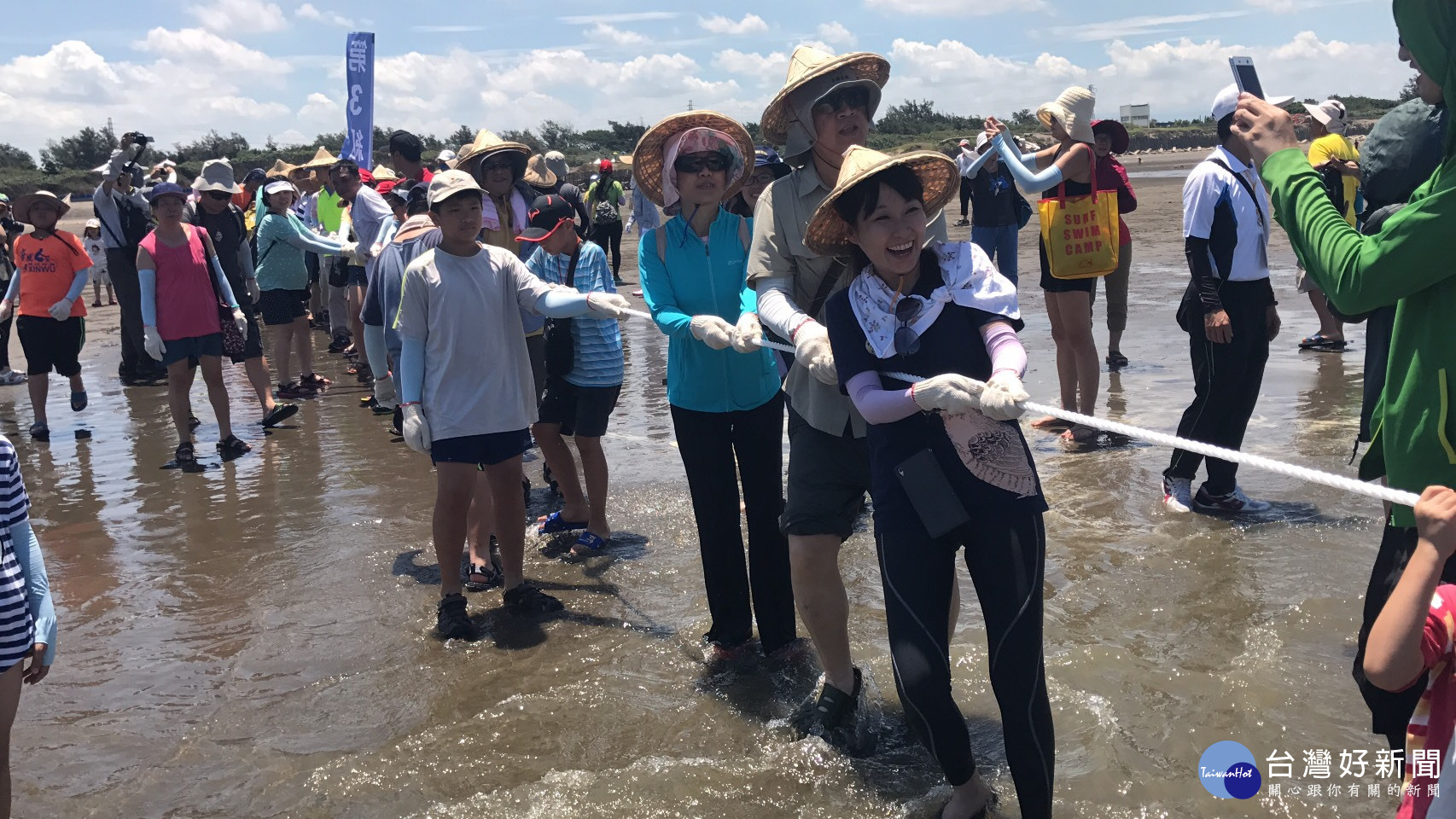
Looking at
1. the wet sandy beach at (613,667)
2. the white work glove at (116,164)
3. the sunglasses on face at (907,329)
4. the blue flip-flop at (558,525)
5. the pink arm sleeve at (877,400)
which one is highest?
the white work glove at (116,164)

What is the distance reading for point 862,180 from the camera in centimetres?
321

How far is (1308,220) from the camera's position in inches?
100

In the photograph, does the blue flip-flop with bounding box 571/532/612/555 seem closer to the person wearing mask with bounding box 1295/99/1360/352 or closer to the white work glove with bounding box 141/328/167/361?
the person wearing mask with bounding box 1295/99/1360/352

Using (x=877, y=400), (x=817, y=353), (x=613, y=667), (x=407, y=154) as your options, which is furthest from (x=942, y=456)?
(x=407, y=154)

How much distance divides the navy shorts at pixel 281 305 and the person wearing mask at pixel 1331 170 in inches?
334

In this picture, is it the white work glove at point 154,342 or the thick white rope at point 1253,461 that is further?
the white work glove at point 154,342

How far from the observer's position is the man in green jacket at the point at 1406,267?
92.3 inches

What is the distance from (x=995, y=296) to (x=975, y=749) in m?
1.67

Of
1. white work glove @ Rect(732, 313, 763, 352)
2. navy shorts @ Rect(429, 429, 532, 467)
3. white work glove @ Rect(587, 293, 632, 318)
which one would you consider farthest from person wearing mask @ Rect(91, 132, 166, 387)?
white work glove @ Rect(732, 313, 763, 352)

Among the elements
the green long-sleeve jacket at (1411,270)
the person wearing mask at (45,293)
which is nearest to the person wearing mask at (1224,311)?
the green long-sleeve jacket at (1411,270)

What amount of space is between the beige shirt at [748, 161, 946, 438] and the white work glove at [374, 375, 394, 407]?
8.13 ft

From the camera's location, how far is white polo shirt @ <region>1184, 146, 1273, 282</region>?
586cm

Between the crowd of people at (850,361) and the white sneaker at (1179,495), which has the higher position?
the crowd of people at (850,361)

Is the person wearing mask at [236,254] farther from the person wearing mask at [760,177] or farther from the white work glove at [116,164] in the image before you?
the person wearing mask at [760,177]
